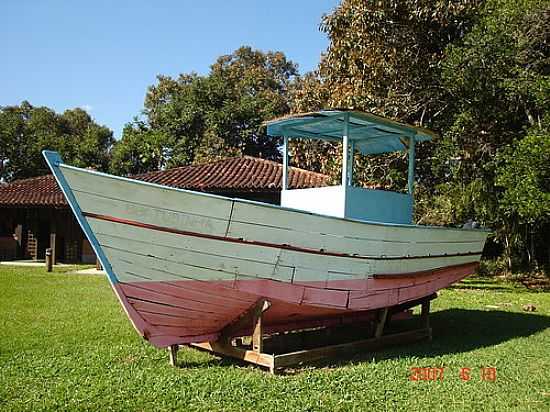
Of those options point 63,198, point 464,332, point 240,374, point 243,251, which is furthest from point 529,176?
point 63,198

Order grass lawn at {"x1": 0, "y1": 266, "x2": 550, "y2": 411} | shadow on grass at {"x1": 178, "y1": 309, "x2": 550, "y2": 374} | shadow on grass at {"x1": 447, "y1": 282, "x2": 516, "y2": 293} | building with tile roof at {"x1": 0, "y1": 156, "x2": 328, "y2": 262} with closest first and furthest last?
1. grass lawn at {"x1": 0, "y1": 266, "x2": 550, "y2": 411}
2. shadow on grass at {"x1": 178, "y1": 309, "x2": 550, "y2": 374}
3. shadow on grass at {"x1": 447, "y1": 282, "x2": 516, "y2": 293}
4. building with tile roof at {"x1": 0, "y1": 156, "x2": 328, "y2": 262}

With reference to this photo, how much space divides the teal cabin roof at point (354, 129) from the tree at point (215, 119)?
1924 centimetres

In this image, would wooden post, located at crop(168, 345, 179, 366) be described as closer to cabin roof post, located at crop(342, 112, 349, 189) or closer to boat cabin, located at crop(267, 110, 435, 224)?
boat cabin, located at crop(267, 110, 435, 224)

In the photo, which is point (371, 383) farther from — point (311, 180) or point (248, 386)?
point (311, 180)

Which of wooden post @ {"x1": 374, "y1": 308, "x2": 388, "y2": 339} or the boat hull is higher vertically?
the boat hull

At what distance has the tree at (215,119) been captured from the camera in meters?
28.2

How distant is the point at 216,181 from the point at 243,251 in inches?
476

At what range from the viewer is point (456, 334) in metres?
7.63

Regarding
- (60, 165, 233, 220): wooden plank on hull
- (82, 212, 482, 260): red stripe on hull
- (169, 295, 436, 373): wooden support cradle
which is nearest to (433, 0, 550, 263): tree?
(169, 295, 436, 373): wooden support cradle

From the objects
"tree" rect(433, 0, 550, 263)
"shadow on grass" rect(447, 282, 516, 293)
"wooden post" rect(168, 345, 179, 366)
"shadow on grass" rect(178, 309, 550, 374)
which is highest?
"tree" rect(433, 0, 550, 263)

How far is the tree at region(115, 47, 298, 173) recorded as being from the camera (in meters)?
Result: 28.2

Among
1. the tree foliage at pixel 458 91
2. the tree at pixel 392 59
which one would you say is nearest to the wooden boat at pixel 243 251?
the tree foliage at pixel 458 91

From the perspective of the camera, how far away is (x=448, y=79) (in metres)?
12.5

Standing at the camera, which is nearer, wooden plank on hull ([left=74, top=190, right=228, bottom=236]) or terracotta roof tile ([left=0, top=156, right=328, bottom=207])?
wooden plank on hull ([left=74, top=190, right=228, bottom=236])
